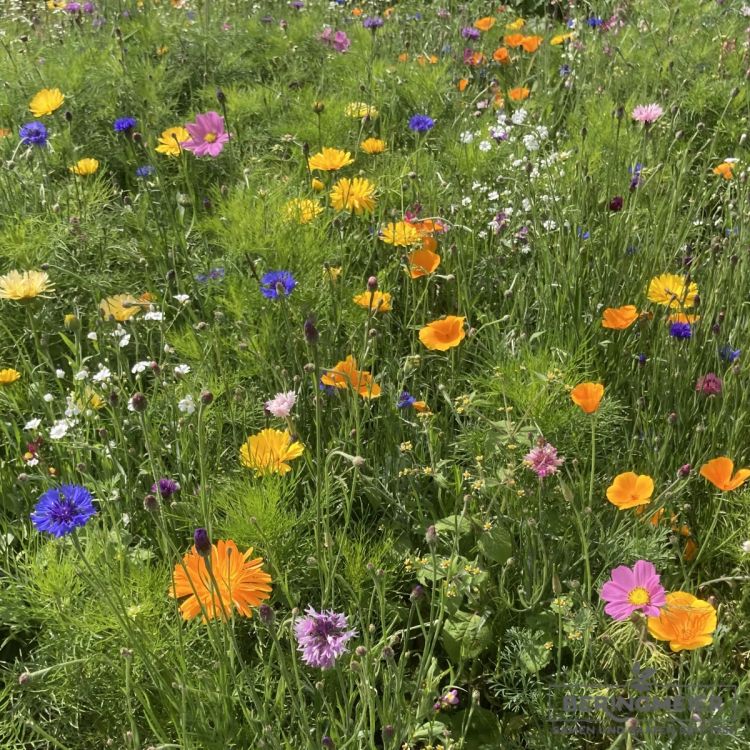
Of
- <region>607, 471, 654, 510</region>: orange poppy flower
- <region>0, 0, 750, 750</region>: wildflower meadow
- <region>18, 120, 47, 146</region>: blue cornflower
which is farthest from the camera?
<region>18, 120, 47, 146</region>: blue cornflower

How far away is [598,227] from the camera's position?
6.34 ft

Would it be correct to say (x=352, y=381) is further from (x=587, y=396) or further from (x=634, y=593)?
(x=634, y=593)

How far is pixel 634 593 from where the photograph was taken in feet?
3.27

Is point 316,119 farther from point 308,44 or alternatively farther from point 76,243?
point 308,44

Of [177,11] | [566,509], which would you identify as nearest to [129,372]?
[566,509]

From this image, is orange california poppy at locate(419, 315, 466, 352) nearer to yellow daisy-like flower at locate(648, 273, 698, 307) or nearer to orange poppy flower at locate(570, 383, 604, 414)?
orange poppy flower at locate(570, 383, 604, 414)

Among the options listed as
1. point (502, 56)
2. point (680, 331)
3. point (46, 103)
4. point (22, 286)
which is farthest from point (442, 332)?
point (502, 56)

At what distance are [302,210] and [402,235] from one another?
0.28 m

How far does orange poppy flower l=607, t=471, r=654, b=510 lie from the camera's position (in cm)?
120

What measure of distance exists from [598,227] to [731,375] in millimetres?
584

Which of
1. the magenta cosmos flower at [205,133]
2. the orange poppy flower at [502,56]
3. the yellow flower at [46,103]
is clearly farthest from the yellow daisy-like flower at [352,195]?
the orange poppy flower at [502,56]

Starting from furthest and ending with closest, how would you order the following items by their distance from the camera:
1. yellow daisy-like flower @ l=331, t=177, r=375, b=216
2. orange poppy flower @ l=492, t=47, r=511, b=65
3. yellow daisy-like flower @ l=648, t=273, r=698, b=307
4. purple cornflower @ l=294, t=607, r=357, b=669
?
orange poppy flower @ l=492, t=47, r=511, b=65, yellow daisy-like flower @ l=331, t=177, r=375, b=216, yellow daisy-like flower @ l=648, t=273, r=698, b=307, purple cornflower @ l=294, t=607, r=357, b=669

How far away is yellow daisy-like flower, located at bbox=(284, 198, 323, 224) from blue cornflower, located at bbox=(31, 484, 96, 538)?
92 centimetres

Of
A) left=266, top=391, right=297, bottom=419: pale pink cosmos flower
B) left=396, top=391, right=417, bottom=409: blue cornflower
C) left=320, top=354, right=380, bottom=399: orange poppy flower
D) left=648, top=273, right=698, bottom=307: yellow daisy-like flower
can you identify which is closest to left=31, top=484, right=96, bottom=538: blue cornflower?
left=266, top=391, right=297, bottom=419: pale pink cosmos flower
